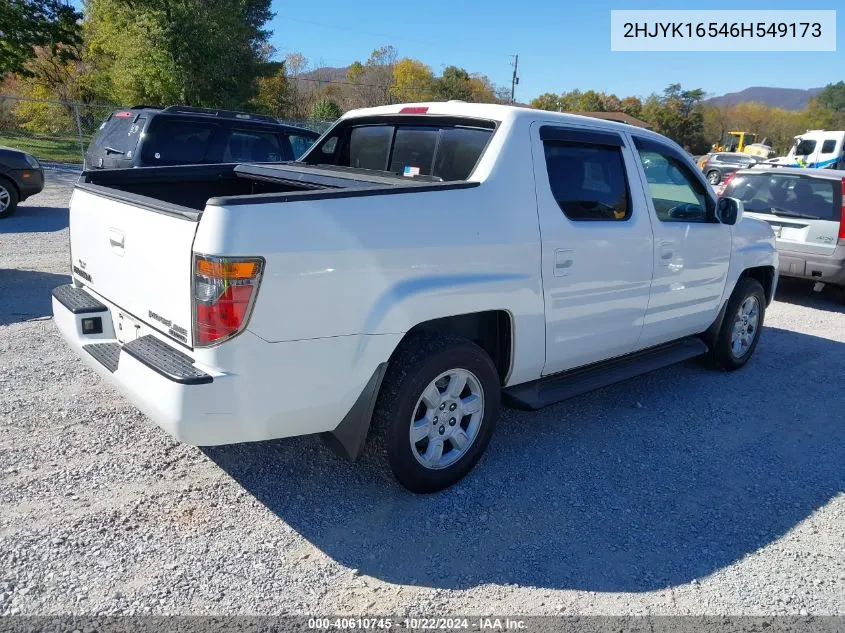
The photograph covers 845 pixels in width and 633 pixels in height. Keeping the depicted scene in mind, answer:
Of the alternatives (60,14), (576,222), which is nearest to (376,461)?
(576,222)

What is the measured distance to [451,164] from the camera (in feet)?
13.0

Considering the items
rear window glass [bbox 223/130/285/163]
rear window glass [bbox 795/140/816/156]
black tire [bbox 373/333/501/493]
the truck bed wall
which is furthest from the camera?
rear window glass [bbox 795/140/816/156]

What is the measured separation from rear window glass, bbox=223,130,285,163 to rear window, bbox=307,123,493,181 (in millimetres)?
5268

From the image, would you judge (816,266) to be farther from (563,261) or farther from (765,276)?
(563,261)

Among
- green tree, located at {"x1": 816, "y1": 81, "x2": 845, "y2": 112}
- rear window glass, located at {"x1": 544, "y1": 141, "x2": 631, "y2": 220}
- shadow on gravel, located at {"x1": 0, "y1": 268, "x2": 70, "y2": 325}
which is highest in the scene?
green tree, located at {"x1": 816, "y1": 81, "x2": 845, "y2": 112}

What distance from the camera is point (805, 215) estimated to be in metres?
8.50

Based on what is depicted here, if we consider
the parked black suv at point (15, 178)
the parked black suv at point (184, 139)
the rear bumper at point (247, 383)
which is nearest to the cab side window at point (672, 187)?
the rear bumper at point (247, 383)

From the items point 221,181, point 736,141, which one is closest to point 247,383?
point 221,181

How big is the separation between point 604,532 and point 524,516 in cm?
40

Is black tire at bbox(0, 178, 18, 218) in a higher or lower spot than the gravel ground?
higher

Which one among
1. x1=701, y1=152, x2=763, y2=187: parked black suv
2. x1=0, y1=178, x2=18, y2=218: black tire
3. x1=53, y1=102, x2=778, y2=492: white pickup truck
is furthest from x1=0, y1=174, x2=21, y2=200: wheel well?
x1=701, y1=152, x2=763, y2=187: parked black suv

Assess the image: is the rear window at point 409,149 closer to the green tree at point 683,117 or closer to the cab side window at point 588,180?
the cab side window at point 588,180

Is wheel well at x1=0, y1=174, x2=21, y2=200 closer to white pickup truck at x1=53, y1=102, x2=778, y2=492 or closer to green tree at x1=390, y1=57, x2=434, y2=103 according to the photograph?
white pickup truck at x1=53, y1=102, x2=778, y2=492

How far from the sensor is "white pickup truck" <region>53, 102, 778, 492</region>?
271cm
